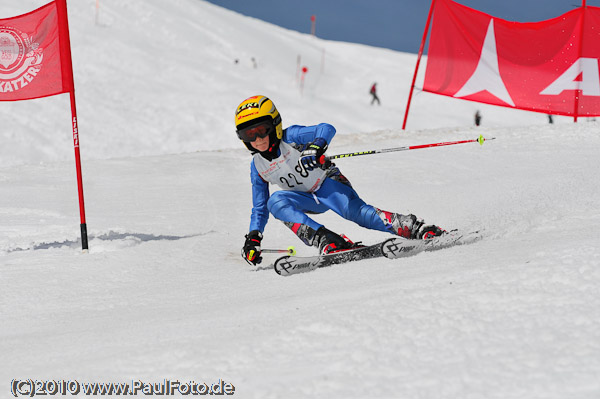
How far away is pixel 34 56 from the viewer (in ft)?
19.6

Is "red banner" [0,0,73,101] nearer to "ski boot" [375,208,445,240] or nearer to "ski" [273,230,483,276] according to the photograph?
"ski" [273,230,483,276]

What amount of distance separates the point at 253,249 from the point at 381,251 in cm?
118

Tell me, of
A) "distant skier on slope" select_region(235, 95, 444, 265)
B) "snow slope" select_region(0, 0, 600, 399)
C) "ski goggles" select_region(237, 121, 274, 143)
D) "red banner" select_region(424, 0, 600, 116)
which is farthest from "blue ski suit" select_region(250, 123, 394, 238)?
"red banner" select_region(424, 0, 600, 116)

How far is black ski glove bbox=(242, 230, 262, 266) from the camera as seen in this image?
490cm

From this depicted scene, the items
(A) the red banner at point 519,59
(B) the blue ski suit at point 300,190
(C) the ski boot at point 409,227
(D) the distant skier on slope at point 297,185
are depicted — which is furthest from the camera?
(A) the red banner at point 519,59

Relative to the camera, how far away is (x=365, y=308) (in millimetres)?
2627

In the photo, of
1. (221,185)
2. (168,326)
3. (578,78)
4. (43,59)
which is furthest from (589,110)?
(168,326)

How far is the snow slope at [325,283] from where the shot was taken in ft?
6.79

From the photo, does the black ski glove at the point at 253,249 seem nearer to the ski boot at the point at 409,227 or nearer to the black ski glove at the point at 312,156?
the black ski glove at the point at 312,156

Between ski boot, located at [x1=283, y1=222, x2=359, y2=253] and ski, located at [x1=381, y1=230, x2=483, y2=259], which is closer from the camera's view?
ski, located at [x1=381, y1=230, x2=483, y2=259]

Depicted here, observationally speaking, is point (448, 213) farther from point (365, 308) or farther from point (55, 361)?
point (55, 361)

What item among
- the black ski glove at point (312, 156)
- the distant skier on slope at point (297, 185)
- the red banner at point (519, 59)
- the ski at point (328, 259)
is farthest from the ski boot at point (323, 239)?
the red banner at point (519, 59)

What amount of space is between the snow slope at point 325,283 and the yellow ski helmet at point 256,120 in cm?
113

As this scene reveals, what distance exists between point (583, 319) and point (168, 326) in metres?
1.90
